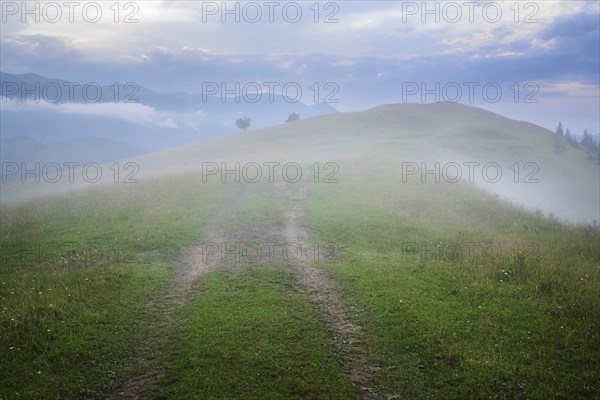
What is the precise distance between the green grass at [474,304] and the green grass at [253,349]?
6.42ft

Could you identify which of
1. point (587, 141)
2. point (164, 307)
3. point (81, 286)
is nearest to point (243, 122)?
point (587, 141)

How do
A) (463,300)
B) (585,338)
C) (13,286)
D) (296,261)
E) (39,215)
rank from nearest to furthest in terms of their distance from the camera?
(585,338) → (463,300) → (13,286) → (296,261) → (39,215)

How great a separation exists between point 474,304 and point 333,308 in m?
6.05

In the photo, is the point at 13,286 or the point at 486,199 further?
the point at 486,199

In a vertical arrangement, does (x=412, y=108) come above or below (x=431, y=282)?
above

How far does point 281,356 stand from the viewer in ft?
38.2

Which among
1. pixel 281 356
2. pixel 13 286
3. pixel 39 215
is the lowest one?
pixel 281 356

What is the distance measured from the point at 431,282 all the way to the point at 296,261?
7446 mm

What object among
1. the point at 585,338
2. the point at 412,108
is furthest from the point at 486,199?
the point at 412,108

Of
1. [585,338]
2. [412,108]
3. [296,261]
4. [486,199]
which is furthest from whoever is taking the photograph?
[412,108]

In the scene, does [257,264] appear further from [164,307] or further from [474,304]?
[474,304]

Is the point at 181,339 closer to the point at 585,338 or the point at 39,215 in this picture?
the point at 585,338

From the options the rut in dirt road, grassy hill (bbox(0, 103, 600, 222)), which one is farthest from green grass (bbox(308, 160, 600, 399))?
grassy hill (bbox(0, 103, 600, 222))

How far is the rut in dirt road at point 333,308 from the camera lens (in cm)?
1096
